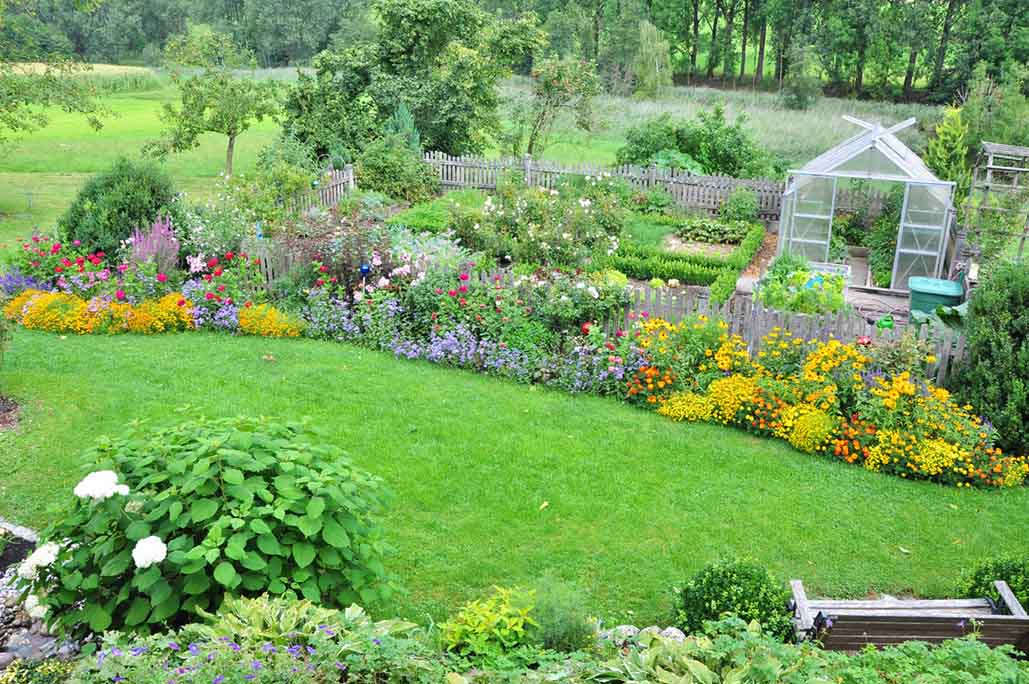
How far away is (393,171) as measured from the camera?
A: 20312 mm

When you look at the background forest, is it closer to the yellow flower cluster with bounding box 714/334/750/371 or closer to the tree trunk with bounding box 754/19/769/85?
the tree trunk with bounding box 754/19/769/85

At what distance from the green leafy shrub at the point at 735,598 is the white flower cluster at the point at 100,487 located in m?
3.49

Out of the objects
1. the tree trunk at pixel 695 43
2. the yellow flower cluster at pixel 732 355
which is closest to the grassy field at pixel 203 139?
the tree trunk at pixel 695 43

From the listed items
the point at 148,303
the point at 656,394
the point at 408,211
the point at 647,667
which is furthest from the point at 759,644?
the point at 408,211

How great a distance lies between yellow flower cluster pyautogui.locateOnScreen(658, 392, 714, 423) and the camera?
909 centimetres

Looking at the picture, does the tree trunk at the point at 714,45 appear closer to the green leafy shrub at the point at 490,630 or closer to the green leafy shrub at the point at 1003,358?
the green leafy shrub at the point at 1003,358

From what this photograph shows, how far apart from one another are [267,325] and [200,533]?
6.85 m

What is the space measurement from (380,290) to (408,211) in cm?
722

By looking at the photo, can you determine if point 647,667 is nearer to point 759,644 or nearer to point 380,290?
point 759,644

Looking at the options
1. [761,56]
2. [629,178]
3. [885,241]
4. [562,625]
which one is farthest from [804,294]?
[761,56]

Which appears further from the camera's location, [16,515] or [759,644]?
[16,515]

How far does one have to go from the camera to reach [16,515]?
22.4 ft

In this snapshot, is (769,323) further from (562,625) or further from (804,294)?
(562,625)

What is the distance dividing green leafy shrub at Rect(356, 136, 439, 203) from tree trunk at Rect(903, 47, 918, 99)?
35.7 metres
